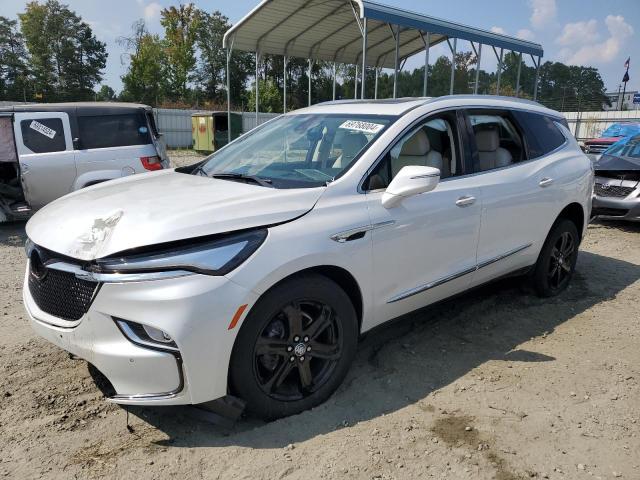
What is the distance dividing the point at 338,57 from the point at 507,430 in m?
16.2

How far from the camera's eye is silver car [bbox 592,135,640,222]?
8.25 metres

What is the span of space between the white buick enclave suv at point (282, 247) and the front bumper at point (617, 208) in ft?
16.0

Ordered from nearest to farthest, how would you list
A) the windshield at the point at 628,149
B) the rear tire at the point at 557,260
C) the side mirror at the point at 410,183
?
1. the side mirror at the point at 410,183
2. the rear tire at the point at 557,260
3. the windshield at the point at 628,149

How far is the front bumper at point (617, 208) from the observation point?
8195mm

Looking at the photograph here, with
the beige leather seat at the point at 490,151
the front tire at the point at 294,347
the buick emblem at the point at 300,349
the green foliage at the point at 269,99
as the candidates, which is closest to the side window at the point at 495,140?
the beige leather seat at the point at 490,151

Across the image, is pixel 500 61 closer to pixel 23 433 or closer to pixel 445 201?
pixel 445 201

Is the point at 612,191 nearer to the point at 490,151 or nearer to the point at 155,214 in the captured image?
the point at 490,151

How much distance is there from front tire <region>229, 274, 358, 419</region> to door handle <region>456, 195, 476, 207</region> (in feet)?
3.92

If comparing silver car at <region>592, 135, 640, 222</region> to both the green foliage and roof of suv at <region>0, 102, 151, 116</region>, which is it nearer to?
roof of suv at <region>0, 102, 151, 116</region>

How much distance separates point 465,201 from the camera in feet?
12.0

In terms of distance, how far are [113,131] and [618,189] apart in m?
8.18

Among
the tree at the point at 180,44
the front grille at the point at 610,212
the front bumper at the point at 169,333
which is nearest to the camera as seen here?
the front bumper at the point at 169,333

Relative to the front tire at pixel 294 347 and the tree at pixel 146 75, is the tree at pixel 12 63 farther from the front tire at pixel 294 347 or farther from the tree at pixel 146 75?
the front tire at pixel 294 347

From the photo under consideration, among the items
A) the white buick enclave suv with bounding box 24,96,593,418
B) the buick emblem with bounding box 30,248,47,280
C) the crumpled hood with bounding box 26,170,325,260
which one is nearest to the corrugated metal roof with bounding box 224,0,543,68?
the white buick enclave suv with bounding box 24,96,593,418
